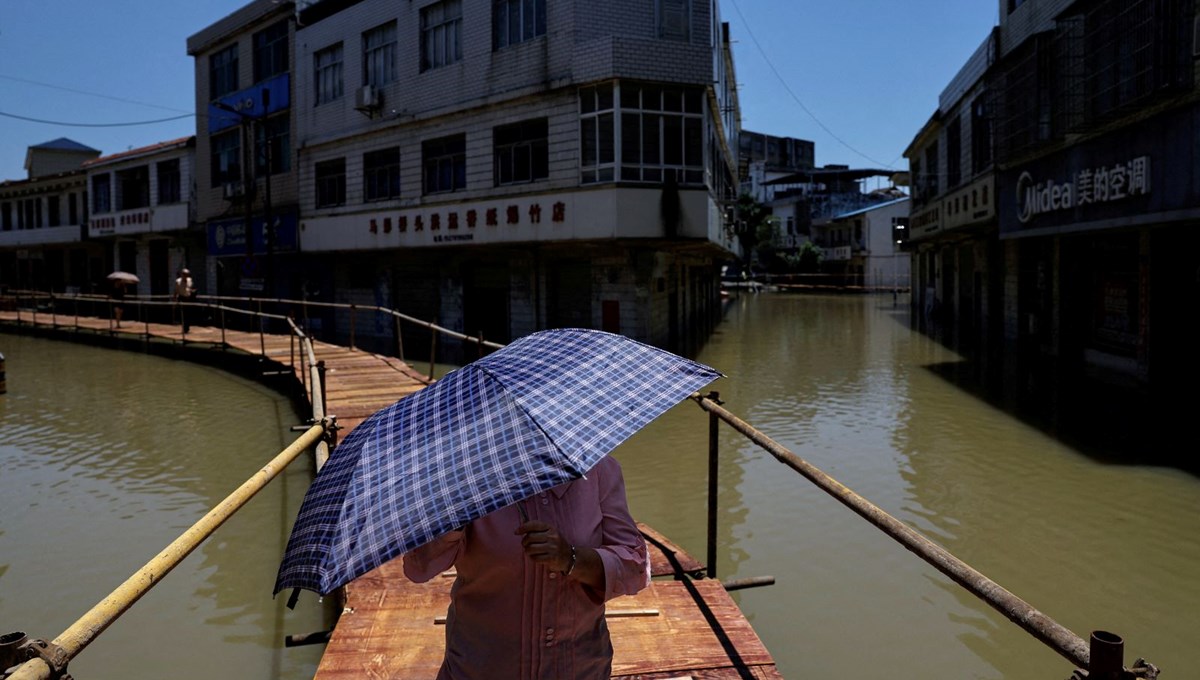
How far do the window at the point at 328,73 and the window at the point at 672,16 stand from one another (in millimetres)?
10902

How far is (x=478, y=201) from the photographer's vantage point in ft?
66.7

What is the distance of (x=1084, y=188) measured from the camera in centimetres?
1325

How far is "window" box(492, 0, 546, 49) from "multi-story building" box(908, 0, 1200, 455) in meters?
10.3

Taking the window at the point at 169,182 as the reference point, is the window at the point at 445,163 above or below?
below

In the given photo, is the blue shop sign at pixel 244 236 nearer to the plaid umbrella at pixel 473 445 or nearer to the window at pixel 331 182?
the window at pixel 331 182

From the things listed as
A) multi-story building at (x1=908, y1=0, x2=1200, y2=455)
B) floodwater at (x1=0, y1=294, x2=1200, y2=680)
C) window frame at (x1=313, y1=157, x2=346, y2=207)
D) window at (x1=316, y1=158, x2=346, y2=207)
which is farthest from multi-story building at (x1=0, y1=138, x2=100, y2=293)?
multi-story building at (x1=908, y1=0, x2=1200, y2=455)

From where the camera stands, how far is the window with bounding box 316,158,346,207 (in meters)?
24.6

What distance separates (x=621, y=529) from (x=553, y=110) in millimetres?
17538

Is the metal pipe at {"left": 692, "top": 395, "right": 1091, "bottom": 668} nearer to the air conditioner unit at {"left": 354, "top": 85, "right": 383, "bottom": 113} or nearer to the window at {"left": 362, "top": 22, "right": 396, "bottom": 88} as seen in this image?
the air conditioner unit at {"left": 354, "top": 85, "right": 383, "bottom": 113}

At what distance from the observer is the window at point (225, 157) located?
2899 cm

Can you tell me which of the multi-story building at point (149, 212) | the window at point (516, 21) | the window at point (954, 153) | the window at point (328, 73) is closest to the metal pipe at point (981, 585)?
the window at point (516, 21)

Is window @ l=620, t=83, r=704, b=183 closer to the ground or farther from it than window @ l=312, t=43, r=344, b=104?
closer to the ground

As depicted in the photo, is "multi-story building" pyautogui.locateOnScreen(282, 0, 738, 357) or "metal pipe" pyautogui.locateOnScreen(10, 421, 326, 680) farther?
"multi-story building" pyautogui.locateOnScreen(282, 0, 738, 357)

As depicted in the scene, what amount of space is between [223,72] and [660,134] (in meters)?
19.7
